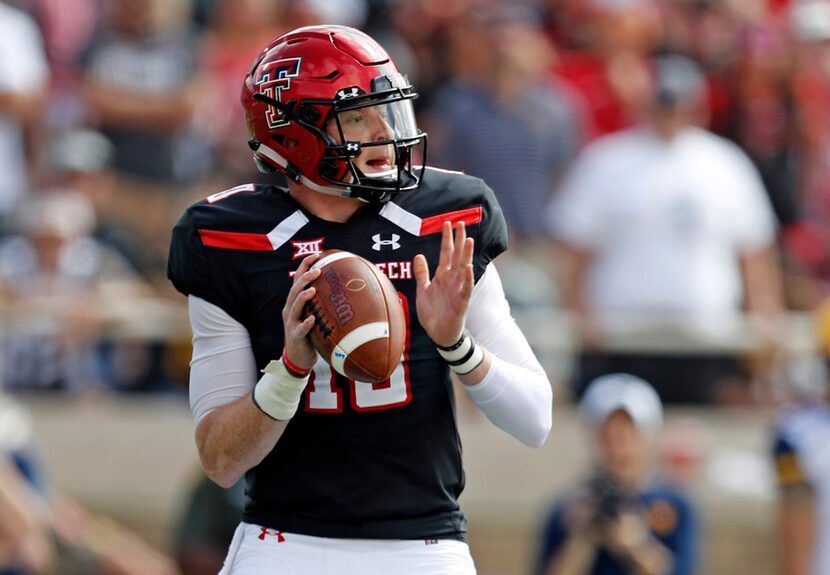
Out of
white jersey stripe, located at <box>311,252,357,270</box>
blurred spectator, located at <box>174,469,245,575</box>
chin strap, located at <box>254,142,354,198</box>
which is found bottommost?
blurred spectator, located at <box>174,469,245,575</box>

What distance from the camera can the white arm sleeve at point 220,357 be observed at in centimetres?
336

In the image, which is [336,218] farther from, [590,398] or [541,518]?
[541,518]

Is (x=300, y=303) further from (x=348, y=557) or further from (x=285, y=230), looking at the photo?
(x=348, y=557)

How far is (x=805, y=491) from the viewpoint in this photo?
555cm

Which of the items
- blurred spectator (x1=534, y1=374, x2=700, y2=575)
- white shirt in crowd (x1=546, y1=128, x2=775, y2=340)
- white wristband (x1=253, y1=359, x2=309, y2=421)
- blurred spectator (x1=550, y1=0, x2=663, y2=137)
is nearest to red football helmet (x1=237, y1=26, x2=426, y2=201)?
white wristband (x1=253, y1=359, x2=309, y2=421)

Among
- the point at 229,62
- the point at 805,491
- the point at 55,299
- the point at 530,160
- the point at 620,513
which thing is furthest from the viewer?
the point at 229,62

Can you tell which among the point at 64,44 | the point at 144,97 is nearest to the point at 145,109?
the point at 144,97

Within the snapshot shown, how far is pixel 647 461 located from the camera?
21.5 feet

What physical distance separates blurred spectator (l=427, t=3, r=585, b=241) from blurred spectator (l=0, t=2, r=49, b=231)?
2294mm

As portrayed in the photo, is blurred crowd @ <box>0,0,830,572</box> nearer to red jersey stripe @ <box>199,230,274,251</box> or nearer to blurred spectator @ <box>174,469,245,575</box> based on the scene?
blurred spectator @ <box>174,469,245,575</box>

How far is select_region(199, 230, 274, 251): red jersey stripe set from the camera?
11.0 feet

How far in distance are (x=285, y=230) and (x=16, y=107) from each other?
18.8 feet

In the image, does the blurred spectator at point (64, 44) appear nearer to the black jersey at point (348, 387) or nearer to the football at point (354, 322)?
the black jersey at point (348, 387)

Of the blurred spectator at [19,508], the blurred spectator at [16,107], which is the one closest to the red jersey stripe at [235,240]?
the blurred spectator at [19,508]
